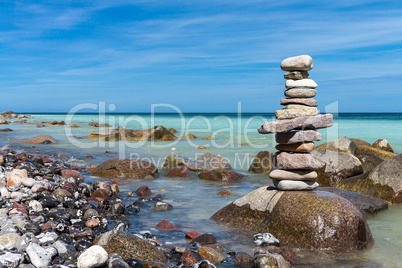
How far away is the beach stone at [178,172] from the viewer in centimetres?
1416

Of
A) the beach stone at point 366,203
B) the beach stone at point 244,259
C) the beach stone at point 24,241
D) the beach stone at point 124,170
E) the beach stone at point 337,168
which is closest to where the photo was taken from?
the beach stone at point 24,241

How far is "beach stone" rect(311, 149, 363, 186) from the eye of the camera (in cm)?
1238

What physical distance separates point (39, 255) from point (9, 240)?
81 cm

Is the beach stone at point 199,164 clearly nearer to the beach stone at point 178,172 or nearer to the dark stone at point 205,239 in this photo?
the beach stone at point 178,172

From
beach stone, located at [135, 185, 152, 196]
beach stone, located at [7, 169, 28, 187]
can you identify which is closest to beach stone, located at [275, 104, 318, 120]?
beach stone, located at [135, 185, 152, 196]

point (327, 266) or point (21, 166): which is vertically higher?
point (21, 166)

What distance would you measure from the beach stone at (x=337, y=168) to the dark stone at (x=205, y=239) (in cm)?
716

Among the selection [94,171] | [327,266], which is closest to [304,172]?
[327,266]

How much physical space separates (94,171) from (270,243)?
31.2ft

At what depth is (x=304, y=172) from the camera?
7676mm

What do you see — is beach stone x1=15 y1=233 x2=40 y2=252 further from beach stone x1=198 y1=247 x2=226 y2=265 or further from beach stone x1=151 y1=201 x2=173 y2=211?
beach stone x1=151 y1=201 x2=173 y2=211

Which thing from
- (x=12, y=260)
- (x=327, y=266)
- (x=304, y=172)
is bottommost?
(x=327, y=266)

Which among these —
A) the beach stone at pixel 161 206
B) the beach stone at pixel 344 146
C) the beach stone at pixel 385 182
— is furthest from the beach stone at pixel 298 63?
the beach stone at pixel 344 146

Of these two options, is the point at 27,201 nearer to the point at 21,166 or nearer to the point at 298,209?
the point at 21,166
